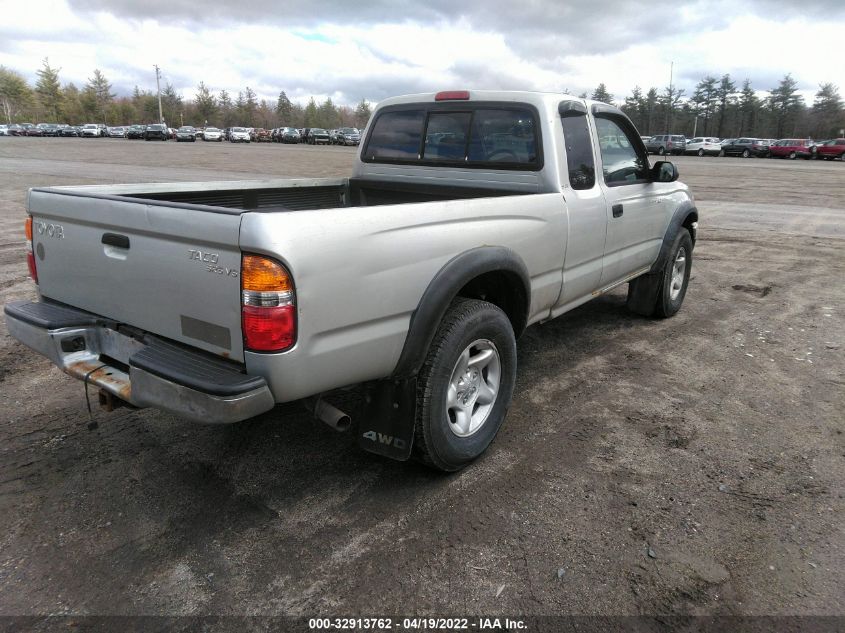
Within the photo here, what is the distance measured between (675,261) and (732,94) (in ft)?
354

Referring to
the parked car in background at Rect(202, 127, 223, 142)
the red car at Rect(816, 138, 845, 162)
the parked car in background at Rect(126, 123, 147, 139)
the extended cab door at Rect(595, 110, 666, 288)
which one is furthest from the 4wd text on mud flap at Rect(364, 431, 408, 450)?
the parked car in background at Rect(126, 123, 147, 139)

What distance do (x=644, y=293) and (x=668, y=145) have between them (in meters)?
49.7

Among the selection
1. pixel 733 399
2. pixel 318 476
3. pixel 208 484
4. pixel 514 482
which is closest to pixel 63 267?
pixel 208 484

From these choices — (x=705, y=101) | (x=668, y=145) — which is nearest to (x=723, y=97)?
(x=705, y=101)

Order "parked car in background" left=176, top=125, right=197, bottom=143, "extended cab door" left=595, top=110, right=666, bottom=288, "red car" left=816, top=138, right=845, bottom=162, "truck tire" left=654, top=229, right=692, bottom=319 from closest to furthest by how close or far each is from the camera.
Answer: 1. "extended cab door" left=595, top=110, right=666, bottom=288
2. "truck tire" left=654, top=229, right=692, bottom=319
3. "red car" left=816, top=138, right=845, bottom=162
4. "parked car in background" left=176, top=125, right=197, bottom=143

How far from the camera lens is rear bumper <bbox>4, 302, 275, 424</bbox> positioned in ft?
7.65

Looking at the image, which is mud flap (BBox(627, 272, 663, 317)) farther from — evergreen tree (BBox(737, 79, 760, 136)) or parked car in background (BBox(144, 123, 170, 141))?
evergreen tree (BBox(737, 79, 760, 136))

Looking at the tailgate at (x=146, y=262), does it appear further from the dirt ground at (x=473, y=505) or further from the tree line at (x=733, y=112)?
the tree line at (x=733, y=112)

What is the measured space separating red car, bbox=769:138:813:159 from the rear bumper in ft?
165

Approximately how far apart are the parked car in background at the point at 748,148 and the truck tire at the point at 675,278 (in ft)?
155

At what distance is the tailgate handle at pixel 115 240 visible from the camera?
2.71m

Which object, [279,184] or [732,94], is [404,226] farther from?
[732,94]

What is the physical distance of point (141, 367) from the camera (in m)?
2.50

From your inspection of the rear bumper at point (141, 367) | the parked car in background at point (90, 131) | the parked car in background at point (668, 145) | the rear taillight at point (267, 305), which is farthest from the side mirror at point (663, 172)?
the parked car in background at point (90, 131)
